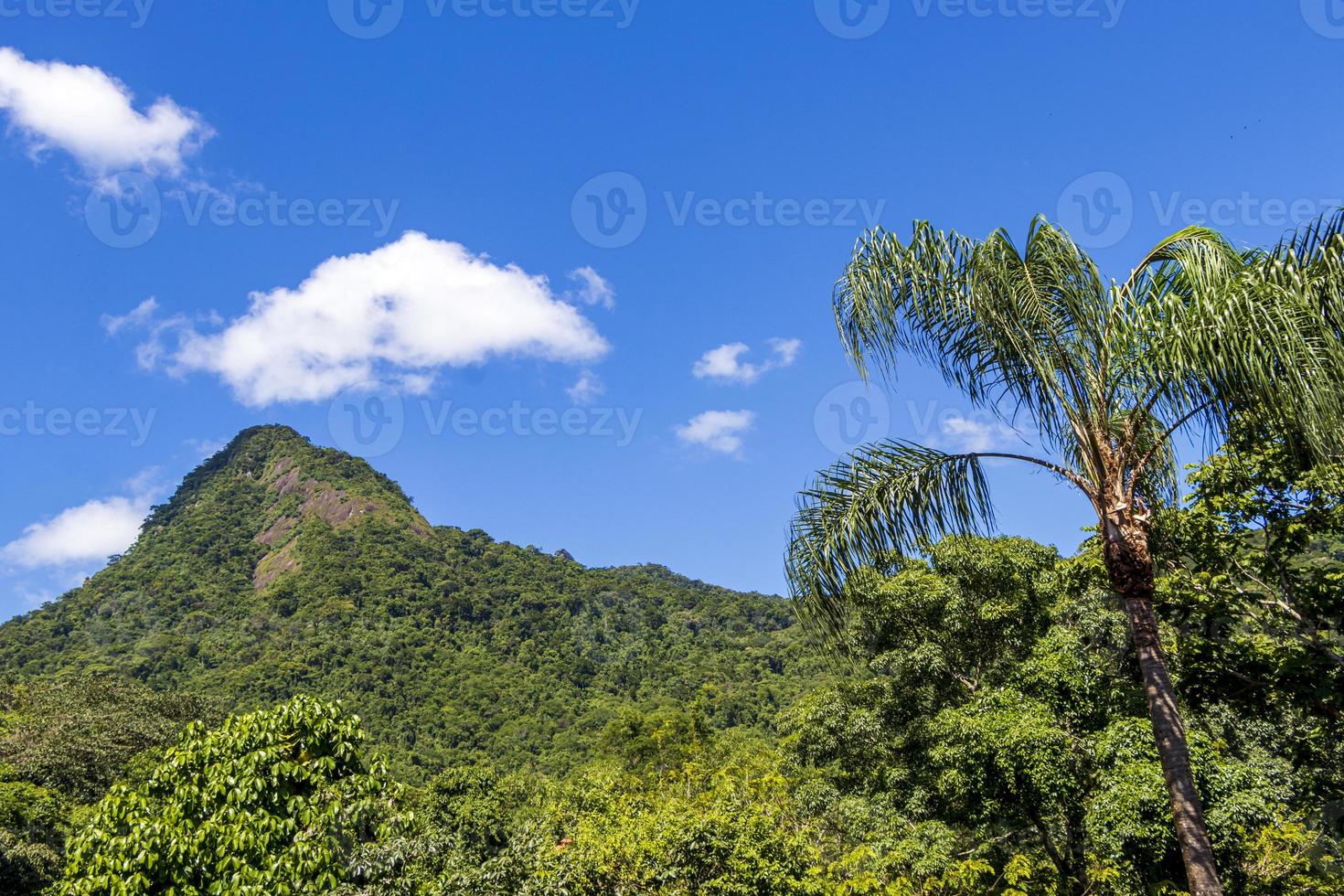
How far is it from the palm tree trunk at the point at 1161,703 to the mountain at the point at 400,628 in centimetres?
4261

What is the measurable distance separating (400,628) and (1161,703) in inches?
3708

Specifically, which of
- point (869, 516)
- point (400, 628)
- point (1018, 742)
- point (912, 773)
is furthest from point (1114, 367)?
point (400, 628)

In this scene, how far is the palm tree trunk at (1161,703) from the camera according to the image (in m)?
5.14

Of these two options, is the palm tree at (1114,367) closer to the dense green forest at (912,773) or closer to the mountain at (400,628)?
the dense green forest at (912,773)

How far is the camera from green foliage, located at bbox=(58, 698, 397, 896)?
650 centimetres

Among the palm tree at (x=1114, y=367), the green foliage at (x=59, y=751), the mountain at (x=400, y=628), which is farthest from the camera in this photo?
the mountain at (x=400, y=628)

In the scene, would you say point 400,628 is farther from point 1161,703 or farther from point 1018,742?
point 1161,703

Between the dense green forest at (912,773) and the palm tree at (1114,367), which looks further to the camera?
the dense green forest at (912,773)

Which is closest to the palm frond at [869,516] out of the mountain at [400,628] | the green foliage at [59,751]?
the green foliage at [59,751]

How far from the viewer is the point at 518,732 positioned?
63.4m

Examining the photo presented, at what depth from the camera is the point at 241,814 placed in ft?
22.3

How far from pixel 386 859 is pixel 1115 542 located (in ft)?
31.2

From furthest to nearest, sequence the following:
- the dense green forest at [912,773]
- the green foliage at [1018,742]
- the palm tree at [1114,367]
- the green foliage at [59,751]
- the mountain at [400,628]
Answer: the mountain at [400,628] < the green foliage at [59,751] < the green foliage at [1018,742] < the dense green forest at [912,773] < the palm tree at [1114,367]

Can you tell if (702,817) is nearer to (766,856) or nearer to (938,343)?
(766,856)
